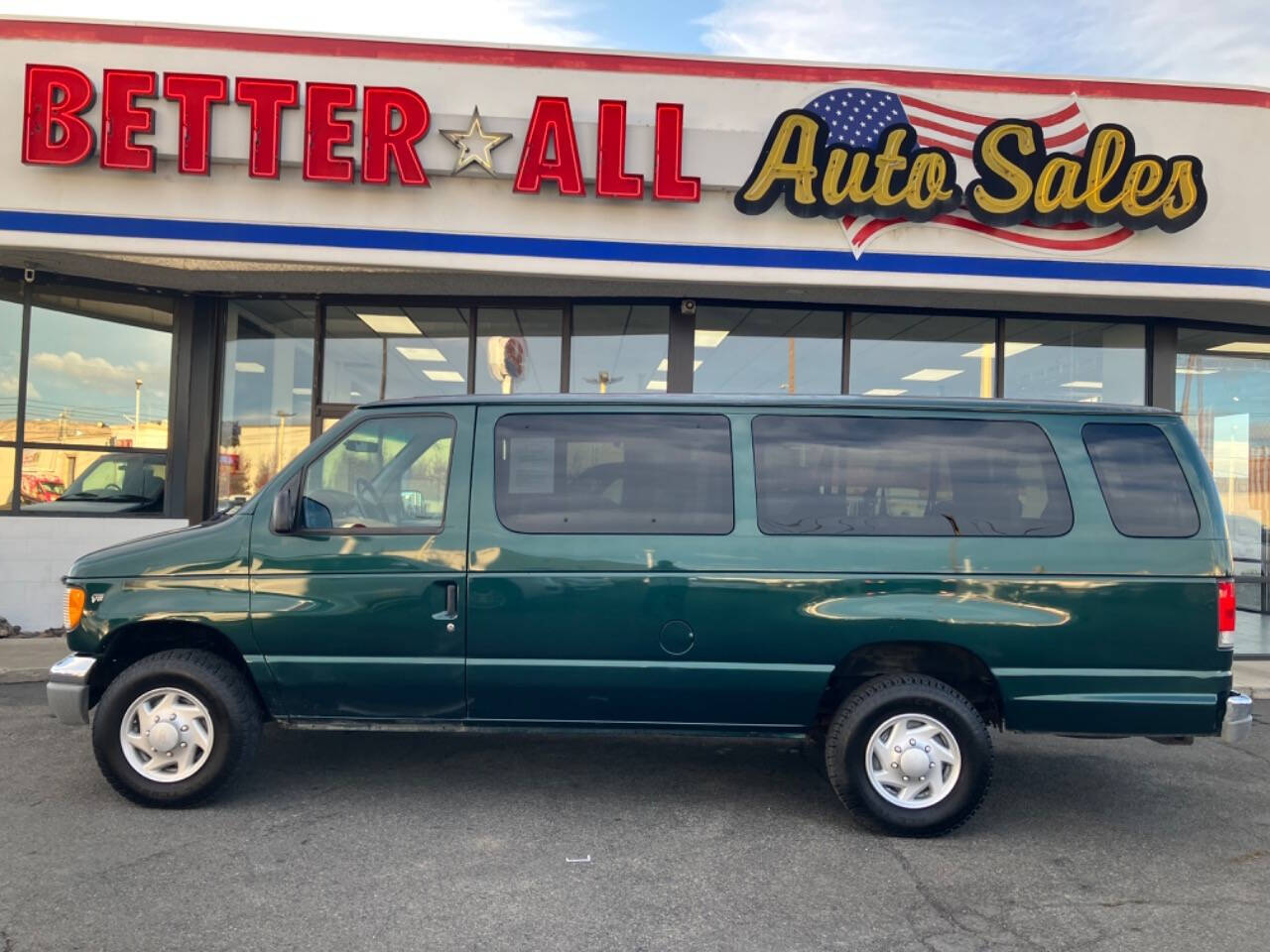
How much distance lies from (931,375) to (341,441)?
7348 mm

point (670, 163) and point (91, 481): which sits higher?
point (670, 163)

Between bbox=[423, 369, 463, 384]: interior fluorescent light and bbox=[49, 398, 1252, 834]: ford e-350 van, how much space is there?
18.9 feet

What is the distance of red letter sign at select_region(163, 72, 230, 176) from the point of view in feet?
29.0

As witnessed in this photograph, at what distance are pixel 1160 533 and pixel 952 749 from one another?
4.70 ft

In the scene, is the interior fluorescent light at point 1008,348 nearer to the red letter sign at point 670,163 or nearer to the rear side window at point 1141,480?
the red letter sign at point 670,163

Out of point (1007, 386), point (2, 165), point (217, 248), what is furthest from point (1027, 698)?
point (2, 165)

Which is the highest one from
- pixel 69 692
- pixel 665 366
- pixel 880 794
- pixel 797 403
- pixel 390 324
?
pixel 390 324

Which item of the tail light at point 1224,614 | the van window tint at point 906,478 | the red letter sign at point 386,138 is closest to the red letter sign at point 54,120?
the red letter sign at point 386,138

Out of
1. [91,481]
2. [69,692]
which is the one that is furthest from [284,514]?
[91,481]

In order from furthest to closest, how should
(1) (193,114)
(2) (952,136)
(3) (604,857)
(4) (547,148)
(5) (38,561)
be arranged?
(5) (38,561) < (2) (952,136) < (4) (547,148) < (1) (193,114) < (3) (604,857)

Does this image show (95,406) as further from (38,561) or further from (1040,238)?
(1040,238)

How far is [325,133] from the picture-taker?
8922 millimetres

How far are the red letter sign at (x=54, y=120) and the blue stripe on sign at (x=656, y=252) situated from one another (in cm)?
54

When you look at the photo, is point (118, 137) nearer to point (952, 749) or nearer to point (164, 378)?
point (164, 378)
